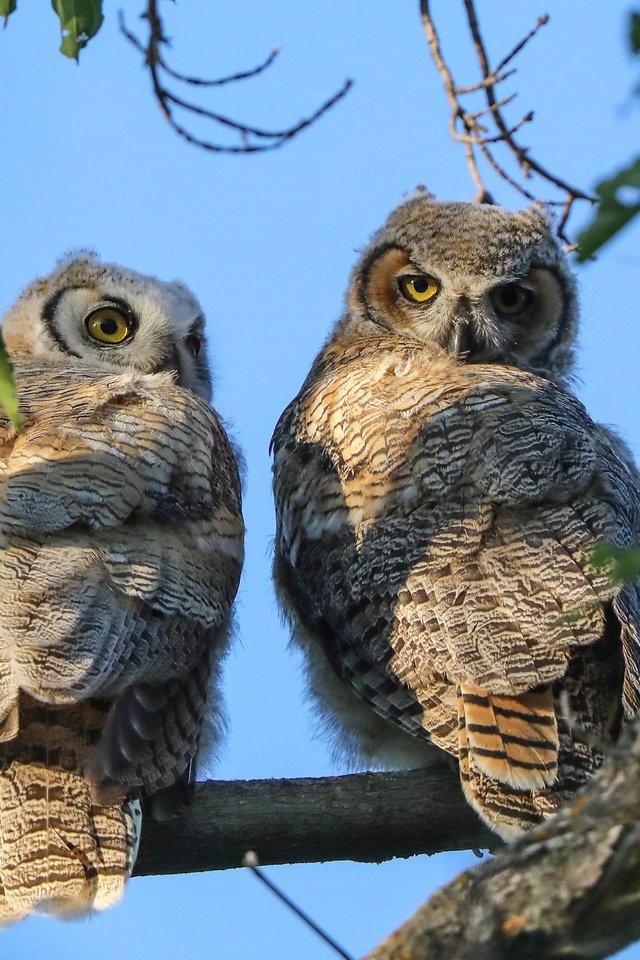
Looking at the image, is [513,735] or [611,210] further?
[513,735]

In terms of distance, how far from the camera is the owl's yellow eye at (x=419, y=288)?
20.1ft

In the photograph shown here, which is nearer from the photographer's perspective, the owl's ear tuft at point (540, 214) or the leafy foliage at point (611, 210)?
the leafy foliage at point (611, 210)

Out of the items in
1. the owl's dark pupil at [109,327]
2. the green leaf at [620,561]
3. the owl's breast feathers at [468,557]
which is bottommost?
the owl's breast feathers at [468,557]

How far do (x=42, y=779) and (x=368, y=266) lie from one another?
3.56 metres

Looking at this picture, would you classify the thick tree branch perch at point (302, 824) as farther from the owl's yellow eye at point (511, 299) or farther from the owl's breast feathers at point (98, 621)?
the owl's yellow eye at point (511, 299)

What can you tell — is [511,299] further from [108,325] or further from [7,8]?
Result: [7,8]

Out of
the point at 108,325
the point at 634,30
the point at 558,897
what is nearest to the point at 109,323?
the point at 108,325

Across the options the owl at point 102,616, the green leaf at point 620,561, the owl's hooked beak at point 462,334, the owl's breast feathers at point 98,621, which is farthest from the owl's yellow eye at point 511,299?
the green leaf at point 620,561

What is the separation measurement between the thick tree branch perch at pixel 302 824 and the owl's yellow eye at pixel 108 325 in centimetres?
254

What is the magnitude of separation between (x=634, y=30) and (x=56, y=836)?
2636 millimetres

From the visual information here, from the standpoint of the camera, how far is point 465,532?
458 centimetres

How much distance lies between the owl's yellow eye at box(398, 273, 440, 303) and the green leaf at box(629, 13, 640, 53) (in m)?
4.38

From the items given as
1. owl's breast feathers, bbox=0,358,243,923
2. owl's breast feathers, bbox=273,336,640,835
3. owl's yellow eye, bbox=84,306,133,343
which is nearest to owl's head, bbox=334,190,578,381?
owl's breast feathers, bbox=273,336,640,835

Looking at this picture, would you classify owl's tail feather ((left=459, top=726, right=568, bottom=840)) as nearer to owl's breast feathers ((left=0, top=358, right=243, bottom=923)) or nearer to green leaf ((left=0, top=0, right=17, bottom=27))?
owl's breast feathers ((left=0, top=358, right=243, bottom=923))
